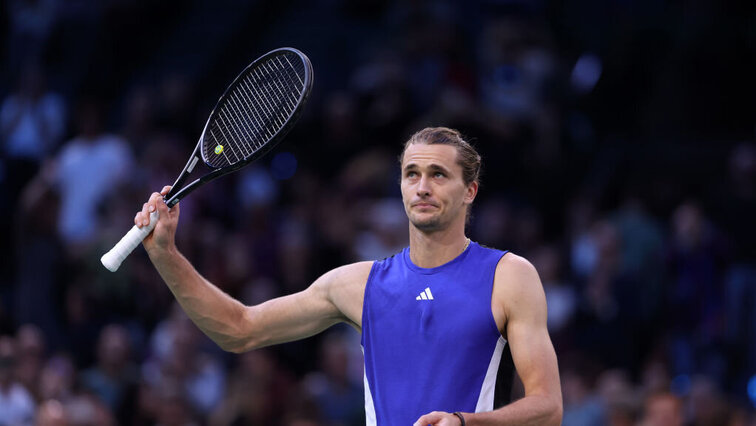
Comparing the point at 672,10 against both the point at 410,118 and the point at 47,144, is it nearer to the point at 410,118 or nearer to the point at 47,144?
the point at 410,118

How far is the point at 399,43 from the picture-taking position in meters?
12.7

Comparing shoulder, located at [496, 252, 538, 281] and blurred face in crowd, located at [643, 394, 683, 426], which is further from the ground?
blurred face in crowd, located at [643, 394, 683, 426]

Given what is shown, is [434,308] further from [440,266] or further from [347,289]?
[347,289]

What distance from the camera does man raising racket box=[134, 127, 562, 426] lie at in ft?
15.8

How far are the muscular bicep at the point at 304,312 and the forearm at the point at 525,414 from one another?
98cm

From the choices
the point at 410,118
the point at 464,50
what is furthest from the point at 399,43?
the point at 410,118

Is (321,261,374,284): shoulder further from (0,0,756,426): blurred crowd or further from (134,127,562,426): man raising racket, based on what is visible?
(0,0,756,426): blurred crowd

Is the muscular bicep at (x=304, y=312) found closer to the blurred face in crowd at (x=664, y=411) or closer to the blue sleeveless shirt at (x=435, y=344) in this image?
the blue sleeveless shirt at (x=435, y=344)

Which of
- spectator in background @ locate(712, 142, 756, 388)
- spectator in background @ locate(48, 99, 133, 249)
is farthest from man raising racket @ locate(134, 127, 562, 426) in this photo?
spectator in background @ locate(48, 99, 133, 249)

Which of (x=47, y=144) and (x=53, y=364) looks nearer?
(x=53, y=364)

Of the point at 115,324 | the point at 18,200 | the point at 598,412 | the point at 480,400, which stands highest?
the point at 18,200

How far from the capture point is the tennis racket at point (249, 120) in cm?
515

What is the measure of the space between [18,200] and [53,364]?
6.44ft

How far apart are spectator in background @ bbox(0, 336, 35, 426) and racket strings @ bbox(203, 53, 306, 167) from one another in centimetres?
426
